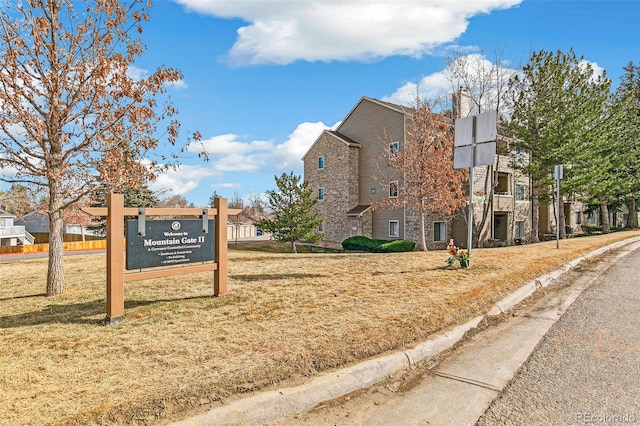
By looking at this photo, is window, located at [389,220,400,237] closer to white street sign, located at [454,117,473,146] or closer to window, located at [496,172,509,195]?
window, located at [496,172,509,195]

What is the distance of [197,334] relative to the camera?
4.37 metres

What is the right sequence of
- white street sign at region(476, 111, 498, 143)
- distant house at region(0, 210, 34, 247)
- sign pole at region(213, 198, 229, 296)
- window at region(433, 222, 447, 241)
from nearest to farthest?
sign pole at region(213, 198, 229, 296), white street sign at region(476, 111, 498, 143), window at region(433, 222, 447, 241), distant house at region(0, 210, 34, 247)

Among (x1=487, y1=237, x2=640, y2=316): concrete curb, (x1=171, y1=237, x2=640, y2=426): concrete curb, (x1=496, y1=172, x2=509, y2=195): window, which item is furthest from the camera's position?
(x1=496, y1=172, x2=509, y2=195): window

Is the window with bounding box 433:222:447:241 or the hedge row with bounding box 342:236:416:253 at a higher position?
the window with bounding box 433:222:447:241

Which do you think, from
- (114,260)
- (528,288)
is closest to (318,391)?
(114,260)

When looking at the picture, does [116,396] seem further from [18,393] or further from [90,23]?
[90,23]

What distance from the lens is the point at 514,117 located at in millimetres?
22594

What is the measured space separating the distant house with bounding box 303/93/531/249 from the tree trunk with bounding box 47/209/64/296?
1774cm

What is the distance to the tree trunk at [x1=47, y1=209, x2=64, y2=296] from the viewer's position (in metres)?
6.97

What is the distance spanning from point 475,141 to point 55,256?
9.50 m

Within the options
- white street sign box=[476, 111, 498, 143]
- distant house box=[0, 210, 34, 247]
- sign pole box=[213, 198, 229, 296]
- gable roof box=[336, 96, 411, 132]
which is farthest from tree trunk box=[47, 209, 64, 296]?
distant house box=[0, 210, 34, 247]

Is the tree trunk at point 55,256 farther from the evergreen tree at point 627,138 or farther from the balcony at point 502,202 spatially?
the evergreen tree at point 627,138

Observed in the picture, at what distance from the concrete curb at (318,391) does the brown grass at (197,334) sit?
6.5 inches

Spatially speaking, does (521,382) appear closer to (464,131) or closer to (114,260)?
(114,260)
